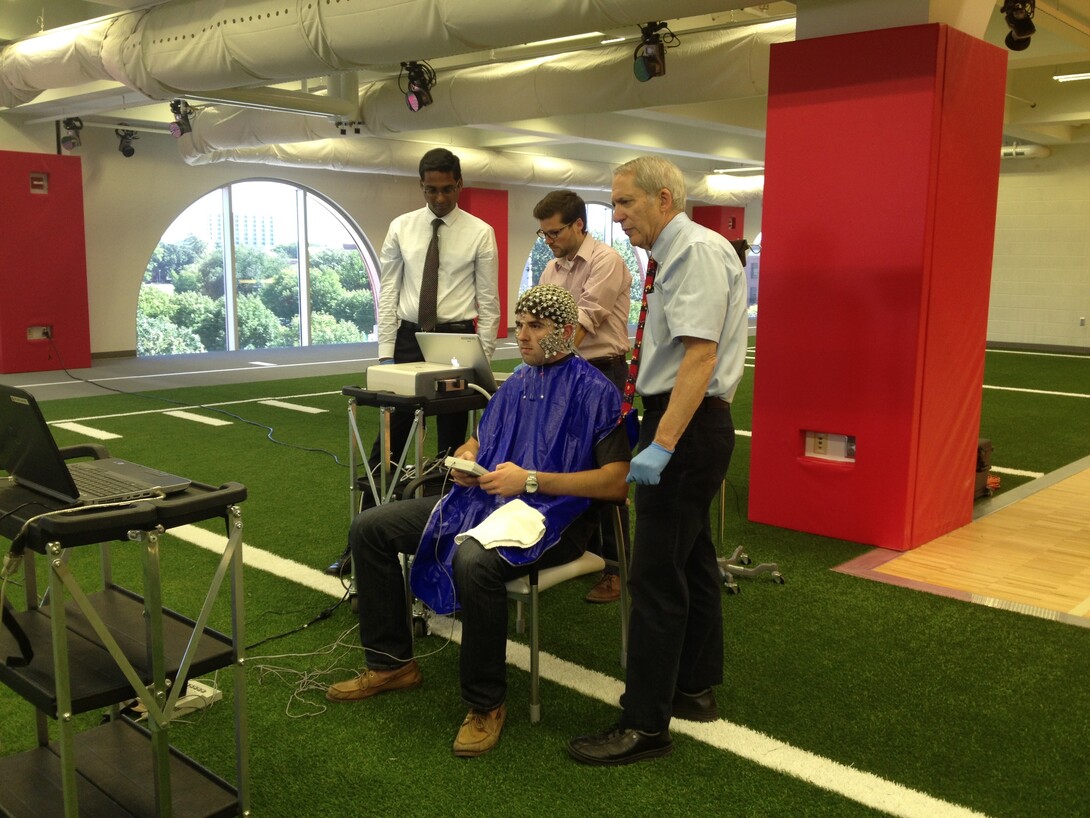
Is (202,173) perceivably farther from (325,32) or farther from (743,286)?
(743,286)

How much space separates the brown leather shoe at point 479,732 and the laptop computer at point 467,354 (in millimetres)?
1301

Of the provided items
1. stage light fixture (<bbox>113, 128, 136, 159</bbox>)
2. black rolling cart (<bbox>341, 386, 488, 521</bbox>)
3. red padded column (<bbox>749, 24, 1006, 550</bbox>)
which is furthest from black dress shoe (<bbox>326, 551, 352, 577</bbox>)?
stage light fixture (<bbox>113, 128, 136, 159</bbox>)

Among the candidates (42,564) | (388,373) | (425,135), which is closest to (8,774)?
(388,373)

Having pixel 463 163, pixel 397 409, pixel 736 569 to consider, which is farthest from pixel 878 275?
pixel 463 163

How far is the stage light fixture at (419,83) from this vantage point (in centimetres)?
763

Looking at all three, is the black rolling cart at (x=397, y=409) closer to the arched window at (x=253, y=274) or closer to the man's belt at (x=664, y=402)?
the man's belt at (x=664, y=402)

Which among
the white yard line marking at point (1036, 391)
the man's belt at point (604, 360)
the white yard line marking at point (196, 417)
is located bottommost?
the white yard line marking at point (196, 417)

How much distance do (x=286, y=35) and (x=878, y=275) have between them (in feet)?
11.3

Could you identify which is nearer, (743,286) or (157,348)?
(743,286)

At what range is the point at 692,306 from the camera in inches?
92.6

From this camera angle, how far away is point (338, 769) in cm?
244

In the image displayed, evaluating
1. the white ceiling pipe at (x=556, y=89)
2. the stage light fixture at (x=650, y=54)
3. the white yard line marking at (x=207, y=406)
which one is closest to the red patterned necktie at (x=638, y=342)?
the stage light fixture at (x=650, y=54)

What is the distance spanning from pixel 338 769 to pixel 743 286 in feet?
5.34

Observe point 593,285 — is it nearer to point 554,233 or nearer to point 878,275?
point 554,233
